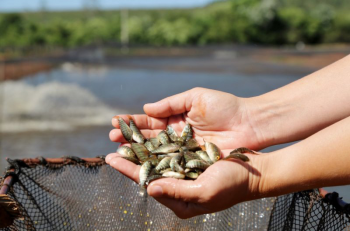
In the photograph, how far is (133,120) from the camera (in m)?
3.74

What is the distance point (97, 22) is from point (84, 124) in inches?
2468

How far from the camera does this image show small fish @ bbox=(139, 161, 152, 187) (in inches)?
113

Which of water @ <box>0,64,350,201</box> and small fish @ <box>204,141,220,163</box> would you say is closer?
small fish @ <box>204,141,220,163</box>

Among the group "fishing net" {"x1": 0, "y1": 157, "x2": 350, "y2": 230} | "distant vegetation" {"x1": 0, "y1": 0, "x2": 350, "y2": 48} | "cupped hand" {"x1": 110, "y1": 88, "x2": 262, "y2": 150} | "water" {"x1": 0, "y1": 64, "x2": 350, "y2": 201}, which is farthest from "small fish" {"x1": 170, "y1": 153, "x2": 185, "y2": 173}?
"distant vegetation" {"x1": 0, "y1": 0, "x2": 350, "y2": 48}

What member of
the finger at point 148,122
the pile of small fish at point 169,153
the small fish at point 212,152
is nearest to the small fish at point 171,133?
the pile of small fish at point 169,153

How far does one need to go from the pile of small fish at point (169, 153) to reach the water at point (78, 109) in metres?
2.48

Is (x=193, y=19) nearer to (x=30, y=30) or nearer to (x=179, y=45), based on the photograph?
(x=179, y=45)

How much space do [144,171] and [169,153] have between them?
0.45m

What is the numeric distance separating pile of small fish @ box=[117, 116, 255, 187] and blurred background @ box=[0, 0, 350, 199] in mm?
→ 2510

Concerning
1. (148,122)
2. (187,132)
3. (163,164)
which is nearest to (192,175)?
(163,164)

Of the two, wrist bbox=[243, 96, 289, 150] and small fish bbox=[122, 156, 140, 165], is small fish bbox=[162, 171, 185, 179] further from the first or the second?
wrist bbox=[243, 96, 289, 150]

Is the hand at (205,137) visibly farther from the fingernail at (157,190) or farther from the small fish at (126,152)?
the small fish at (126,152)

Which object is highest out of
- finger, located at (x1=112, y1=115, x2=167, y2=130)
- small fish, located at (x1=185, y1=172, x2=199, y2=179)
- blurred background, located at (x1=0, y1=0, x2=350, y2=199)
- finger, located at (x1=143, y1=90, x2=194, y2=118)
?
finger, located at (x1=143, y1=90, x2=194, y2=118)

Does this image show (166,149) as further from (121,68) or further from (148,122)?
(121,68)
